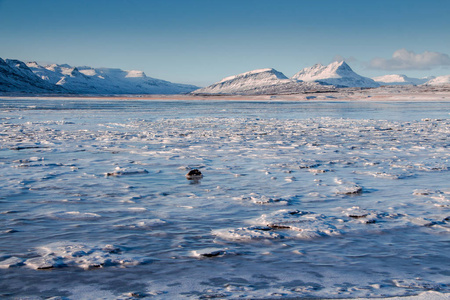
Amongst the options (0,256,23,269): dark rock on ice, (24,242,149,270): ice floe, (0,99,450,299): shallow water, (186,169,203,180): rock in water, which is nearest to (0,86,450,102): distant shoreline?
(0,99,450,299): shallow water

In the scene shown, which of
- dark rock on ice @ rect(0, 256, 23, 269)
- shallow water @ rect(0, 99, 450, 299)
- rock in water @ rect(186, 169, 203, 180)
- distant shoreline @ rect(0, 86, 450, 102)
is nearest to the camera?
shallow water @ rect(0, 99, 450, 299)

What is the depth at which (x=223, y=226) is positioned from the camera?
5398 mm

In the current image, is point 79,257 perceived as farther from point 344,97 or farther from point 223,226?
point 344,97

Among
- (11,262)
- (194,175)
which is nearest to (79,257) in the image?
(11,262)

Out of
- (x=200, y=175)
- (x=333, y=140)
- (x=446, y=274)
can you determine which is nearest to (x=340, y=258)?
(x=446, y=274)

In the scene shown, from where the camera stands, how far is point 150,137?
15680 mm

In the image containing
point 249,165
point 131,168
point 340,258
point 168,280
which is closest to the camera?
point 168,280

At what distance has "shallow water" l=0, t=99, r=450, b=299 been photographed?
3.74m

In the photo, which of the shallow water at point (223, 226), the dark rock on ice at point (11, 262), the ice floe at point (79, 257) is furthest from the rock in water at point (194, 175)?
the dark rock on ice at point (11, 262)

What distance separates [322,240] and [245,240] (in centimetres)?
85

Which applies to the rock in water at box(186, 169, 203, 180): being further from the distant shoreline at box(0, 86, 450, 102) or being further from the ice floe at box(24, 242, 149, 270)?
the distant shoreline at box(0, 86, 450, 102)

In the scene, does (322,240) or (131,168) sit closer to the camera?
(322,240)

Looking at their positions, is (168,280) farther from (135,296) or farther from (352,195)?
(352,195)

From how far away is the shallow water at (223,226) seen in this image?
3.74 metres
